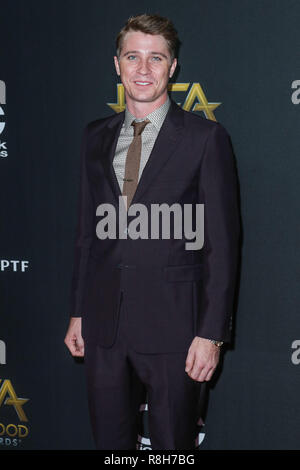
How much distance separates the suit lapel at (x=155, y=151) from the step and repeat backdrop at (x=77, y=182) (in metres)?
0.52

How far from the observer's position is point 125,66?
1883 millimetres

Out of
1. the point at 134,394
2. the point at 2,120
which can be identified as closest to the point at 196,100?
the point at 2,120

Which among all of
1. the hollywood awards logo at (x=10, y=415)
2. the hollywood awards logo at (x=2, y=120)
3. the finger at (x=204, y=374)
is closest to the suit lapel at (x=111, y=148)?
the finger at (x=204, y=374)

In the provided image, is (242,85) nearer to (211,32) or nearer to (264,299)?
(211,32)

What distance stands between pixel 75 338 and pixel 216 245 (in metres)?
0.75

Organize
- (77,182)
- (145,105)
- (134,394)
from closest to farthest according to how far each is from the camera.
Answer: (145,105)
(134,394)
(77,182)

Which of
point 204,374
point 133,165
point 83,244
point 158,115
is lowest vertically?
point 204,374

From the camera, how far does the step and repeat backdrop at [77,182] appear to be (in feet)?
7.54

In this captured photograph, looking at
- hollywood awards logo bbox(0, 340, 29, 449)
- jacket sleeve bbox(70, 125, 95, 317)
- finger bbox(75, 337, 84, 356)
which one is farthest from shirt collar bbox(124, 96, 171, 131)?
hollywood awards logo bbox(0, 340, 29, 449)

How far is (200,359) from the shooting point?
1.82 m

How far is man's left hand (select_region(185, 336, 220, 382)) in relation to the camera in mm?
1823

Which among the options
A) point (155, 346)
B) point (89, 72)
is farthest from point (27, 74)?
point (155, 346)

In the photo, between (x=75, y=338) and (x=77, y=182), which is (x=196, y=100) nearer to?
(x=77, y=182)

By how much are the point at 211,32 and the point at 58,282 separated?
1.43 metres
